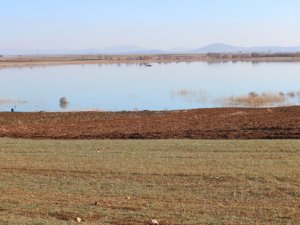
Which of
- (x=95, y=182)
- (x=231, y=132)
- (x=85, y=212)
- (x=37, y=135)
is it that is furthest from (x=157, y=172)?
(x=37, y=135)

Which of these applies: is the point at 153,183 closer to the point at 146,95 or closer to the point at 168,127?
the point at 168,127

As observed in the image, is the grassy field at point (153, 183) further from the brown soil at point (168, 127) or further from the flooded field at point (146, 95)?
the flooded field at point (146, 95)

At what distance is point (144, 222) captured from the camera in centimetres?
862

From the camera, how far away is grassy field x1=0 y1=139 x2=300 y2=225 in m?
9.05

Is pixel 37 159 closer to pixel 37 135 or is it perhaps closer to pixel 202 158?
pixel 202 158

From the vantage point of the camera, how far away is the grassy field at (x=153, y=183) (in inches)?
356

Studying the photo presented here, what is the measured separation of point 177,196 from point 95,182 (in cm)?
227

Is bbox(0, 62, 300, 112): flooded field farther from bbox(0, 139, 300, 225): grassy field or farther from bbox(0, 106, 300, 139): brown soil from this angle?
bbox(0, 139, 300, 225): grassy field

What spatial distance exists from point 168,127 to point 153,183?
1290cm

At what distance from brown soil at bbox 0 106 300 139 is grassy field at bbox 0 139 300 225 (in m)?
3.55

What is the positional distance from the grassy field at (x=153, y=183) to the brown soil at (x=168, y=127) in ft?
11.6

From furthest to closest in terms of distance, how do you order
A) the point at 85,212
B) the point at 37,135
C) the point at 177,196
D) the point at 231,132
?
the point at 37,135, the point at 231,132, the point at 177,196, the point at 85,212

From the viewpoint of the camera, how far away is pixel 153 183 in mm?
11664

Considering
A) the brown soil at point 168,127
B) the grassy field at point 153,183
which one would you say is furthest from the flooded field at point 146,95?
the grassy field at point 153,183
